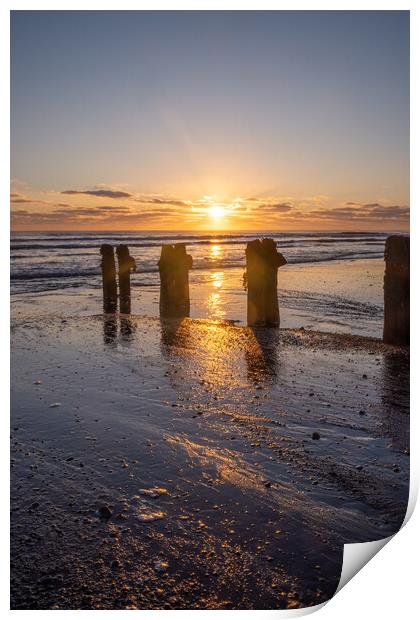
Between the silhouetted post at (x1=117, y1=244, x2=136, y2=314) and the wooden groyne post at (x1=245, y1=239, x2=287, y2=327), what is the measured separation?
453 centimetres

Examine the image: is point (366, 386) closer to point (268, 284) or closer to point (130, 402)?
point (130, 402)

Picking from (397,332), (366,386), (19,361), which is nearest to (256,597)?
(366,386)

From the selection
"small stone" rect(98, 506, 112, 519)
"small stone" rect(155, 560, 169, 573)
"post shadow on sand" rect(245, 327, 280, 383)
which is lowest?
"small stone" rect(155, 560, 169, 573)

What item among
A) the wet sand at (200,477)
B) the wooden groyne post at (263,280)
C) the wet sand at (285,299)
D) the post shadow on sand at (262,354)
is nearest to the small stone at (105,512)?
the wet sand at (200,477)

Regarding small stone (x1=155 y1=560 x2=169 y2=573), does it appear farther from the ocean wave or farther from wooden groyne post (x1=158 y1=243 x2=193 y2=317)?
the ocean wave

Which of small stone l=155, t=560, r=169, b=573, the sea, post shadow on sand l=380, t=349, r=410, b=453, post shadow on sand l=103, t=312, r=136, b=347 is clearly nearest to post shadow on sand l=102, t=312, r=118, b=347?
post shadow on sand l=103, t=312, r=136, b=347

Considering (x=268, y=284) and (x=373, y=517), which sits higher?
(x=268, y=284)

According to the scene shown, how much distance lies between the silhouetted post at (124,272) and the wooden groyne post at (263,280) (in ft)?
14.9

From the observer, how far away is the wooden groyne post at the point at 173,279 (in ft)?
43.7

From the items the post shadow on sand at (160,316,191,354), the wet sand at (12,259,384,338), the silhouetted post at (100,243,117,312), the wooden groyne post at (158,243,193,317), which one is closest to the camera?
the post shadow on sand at (160,316,191,354)

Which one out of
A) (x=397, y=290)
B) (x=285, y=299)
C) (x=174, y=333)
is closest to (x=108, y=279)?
(x=174, y=333)

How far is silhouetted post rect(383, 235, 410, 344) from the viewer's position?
364 inches

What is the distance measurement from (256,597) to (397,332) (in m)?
7.56
